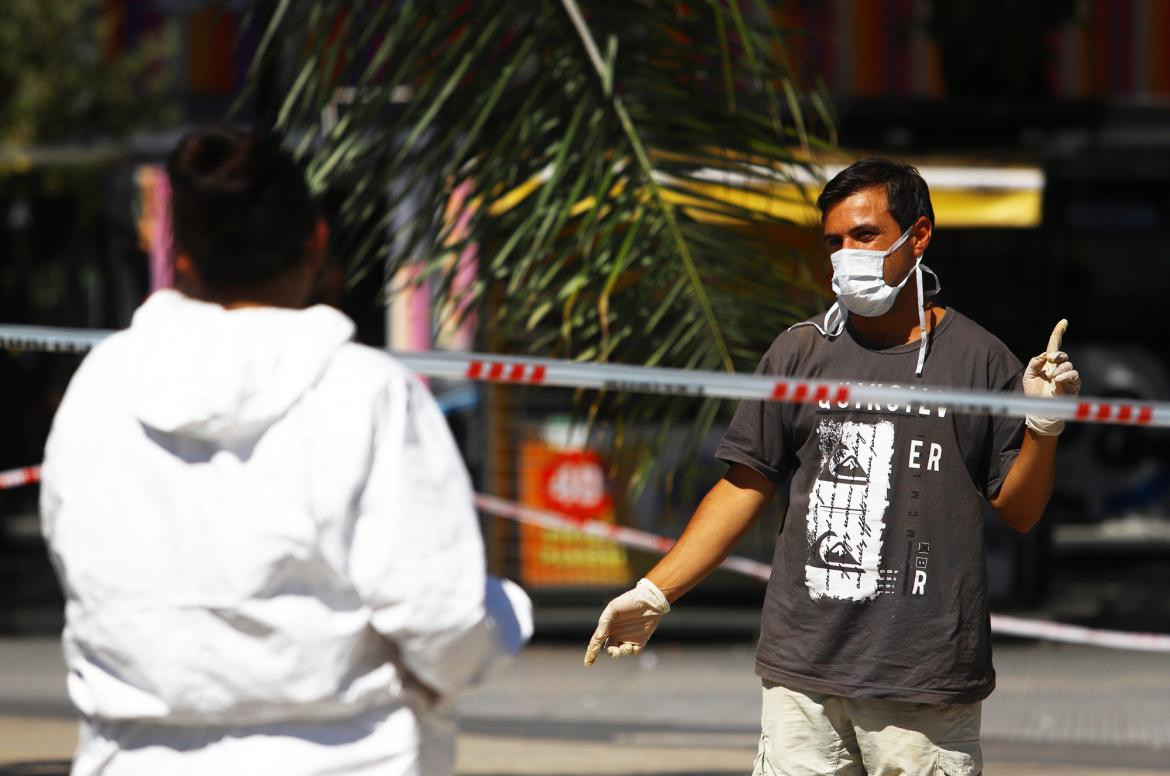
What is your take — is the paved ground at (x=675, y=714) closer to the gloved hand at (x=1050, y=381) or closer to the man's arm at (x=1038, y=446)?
the man's arm at (x=1038, y=446)

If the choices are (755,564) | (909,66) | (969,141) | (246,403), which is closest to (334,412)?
(246,403)

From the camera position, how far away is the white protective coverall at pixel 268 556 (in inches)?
84.0

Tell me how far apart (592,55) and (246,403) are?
260 cm

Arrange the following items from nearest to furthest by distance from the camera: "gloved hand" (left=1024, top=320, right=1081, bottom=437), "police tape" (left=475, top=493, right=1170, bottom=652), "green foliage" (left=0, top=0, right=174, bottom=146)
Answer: "gloved hand" (left=1024, top=320, right=1081, bottom=437)
"police tape" (left=475, top=493, right=1170, bottom=652)
"green foliage" (left=0, top=0, right=174, bottom=146)

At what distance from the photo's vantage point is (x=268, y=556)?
213 centimetres

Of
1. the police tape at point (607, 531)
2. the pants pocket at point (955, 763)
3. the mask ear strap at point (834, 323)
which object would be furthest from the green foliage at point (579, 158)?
the police tape at point (607, 531)

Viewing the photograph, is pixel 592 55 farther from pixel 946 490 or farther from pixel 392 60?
pixel 946 490

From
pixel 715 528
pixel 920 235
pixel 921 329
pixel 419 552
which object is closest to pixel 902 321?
pixel 921 329

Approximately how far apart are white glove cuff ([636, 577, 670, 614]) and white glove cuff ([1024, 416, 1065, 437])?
713 mm

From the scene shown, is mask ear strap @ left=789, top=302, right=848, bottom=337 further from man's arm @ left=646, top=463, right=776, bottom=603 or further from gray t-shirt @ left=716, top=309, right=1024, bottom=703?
man's arm @ left=646, top=463, right=776, bottom=603

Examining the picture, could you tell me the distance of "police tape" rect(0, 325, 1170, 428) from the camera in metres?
3.10

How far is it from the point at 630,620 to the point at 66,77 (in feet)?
49.6

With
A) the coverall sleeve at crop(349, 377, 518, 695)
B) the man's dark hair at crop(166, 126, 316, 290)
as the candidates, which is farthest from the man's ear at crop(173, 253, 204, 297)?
the coverall sleeve at crop(349, 377, 518, 695)

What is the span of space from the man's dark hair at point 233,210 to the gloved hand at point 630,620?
3.74 feet
